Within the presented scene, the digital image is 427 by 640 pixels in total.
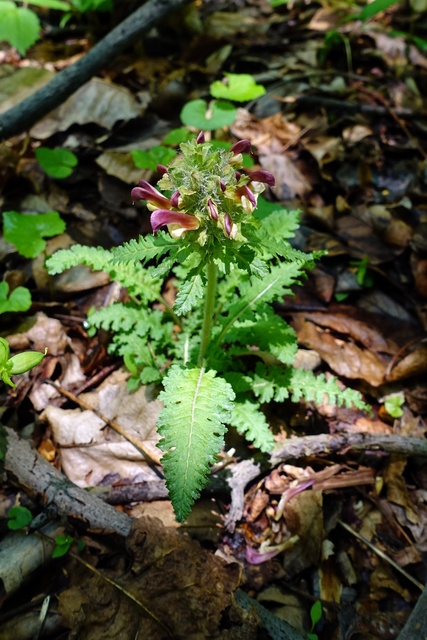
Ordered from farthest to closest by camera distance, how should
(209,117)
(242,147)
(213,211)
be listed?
(209,117), (242,147), (213,211)

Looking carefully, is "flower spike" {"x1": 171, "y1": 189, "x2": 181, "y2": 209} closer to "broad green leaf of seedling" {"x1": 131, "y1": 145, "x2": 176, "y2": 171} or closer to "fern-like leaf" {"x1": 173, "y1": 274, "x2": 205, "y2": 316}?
"fern-like leaf" {"x1": 173, "y1": 274, "x2": 205, "y2": 316}

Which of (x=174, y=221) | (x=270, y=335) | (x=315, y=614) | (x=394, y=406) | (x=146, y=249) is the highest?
(x=174, y=221)

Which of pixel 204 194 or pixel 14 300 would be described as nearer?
pixel 204 194

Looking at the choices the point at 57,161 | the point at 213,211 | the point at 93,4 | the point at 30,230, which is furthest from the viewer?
the point at 93,4

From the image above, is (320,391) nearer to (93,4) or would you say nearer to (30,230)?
(30,230)

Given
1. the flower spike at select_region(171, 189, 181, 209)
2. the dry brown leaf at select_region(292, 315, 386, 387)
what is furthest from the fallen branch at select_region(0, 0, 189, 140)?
the dry brown leaf at select_region(292, 315, 386, 387)

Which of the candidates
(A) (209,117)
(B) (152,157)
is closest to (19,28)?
(A) (209,117)

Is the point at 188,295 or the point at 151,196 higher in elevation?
the point at 151,196

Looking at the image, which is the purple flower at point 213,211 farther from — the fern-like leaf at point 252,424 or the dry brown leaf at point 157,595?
the dry brown leaf at point 157,595
